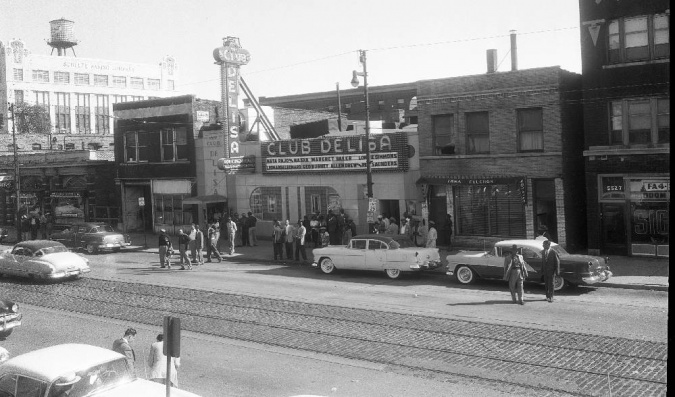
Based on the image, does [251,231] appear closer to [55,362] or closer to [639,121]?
[639,121]

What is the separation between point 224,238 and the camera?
123ft

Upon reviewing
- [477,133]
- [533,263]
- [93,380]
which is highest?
[477,133]

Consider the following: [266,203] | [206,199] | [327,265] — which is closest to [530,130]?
[327,265]

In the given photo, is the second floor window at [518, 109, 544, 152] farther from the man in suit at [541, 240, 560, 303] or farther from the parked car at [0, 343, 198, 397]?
the parked car at [0, 343, 198, 397]

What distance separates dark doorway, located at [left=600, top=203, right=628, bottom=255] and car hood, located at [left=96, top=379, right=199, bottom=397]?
21304 millimetres

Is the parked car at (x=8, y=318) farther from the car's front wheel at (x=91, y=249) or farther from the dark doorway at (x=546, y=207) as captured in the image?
the dark doorway at (x=546, y=207)

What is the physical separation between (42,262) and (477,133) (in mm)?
17989

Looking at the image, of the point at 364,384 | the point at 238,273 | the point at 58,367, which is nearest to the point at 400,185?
the point at 238,273

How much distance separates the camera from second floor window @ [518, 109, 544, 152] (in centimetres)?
2819

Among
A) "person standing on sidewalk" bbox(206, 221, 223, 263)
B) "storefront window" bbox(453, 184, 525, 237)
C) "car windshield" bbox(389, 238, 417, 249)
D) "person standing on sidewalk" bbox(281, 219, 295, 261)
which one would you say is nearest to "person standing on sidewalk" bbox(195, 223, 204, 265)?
"person standing on sidewalk" bbox(206, 221, 223, 263)

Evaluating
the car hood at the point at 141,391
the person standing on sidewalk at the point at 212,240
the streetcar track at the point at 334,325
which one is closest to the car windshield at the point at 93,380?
the car hood at the point at 141,391

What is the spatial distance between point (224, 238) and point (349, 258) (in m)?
14.5

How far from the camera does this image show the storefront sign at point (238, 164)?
1421 inches

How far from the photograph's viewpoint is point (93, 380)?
10141 millimetres
